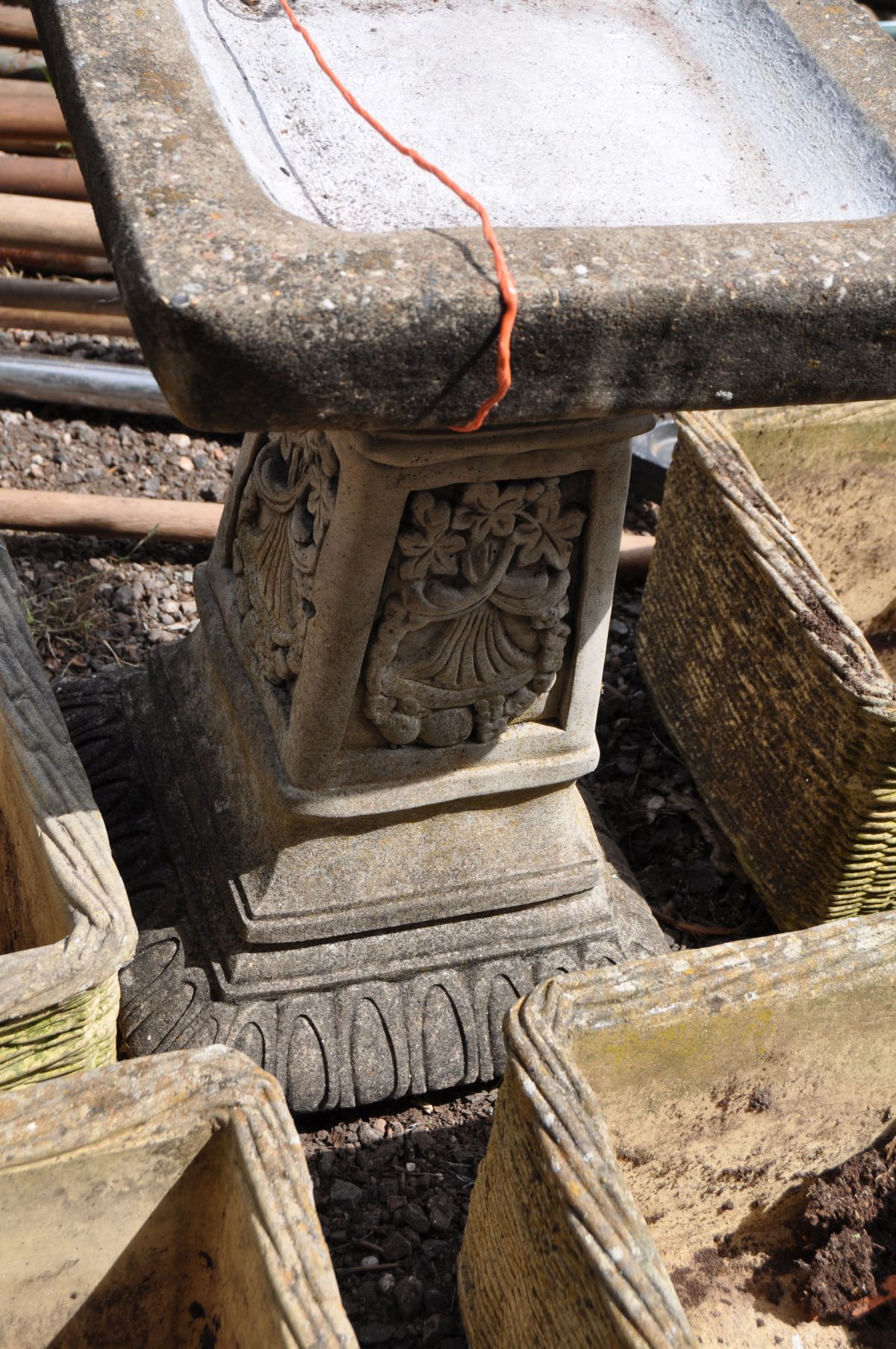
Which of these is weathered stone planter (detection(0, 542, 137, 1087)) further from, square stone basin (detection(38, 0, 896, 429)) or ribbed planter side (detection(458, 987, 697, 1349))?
square stone basin (detection(38, 0, 896, 429))

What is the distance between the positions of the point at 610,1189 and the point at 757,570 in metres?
1.21

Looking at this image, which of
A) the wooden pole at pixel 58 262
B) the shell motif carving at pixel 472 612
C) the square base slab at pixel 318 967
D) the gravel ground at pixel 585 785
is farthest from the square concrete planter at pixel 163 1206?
the wooden pole at pixel 58 262

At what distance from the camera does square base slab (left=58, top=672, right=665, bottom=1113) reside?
2.10 meters

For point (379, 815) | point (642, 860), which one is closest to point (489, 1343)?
point (379, 815)

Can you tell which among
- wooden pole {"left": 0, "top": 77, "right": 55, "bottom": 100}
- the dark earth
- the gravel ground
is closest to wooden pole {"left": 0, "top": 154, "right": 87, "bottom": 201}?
wooden pole {"left": 0, "top": 77, "right": 55, "bottom": 100}

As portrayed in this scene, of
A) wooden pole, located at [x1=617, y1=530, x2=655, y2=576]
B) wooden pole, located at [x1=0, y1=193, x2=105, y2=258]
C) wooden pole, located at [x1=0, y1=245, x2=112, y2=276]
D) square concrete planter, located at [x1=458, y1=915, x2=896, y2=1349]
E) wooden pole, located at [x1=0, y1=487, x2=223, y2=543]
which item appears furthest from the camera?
wooden pole, located at [x1=0, y1=245, x2=112, y2=276]

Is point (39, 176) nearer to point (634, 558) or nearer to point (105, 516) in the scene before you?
point (105, 516)

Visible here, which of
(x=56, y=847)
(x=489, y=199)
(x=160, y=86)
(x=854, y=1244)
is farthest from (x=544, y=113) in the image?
(x=854, y=1244)

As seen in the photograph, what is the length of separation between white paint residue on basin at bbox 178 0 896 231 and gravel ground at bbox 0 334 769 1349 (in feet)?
4.08

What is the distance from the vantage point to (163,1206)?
1.56m

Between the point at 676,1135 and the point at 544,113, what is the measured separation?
137 centimetres

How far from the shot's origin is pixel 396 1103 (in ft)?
7.10

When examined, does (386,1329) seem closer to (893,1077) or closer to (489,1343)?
(489,1343)

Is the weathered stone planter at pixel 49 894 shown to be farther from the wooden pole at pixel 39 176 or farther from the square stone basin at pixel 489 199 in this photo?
the wooden pole at pixel 39 176
